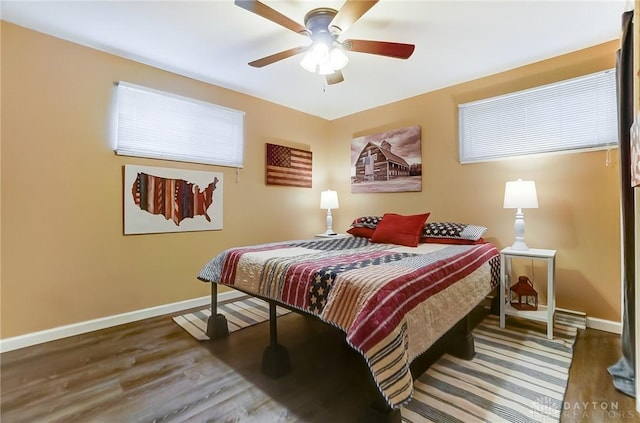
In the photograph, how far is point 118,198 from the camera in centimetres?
263

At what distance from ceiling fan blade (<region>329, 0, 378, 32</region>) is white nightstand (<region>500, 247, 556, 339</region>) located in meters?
2.20

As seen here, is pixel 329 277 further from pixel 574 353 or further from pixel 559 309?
pixel 559 309

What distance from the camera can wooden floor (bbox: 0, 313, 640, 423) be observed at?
4.89 ft

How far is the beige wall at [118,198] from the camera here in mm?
2205

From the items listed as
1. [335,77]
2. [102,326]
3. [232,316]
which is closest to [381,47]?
[335,77]

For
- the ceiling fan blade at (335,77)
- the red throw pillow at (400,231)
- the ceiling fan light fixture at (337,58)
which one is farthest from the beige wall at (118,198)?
the ceiling fan light fixture at (337,58)

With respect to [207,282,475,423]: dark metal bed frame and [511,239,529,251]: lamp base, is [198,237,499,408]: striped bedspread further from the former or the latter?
[511,239,529,251]: lamp base

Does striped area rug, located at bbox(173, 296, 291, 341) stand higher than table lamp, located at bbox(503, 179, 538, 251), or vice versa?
table lamp, located at bbox(503, 179, 538, 251)

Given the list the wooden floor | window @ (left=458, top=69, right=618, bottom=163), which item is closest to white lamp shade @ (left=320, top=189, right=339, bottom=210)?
window @ (left=458, top=69, right=618, bottom=163)

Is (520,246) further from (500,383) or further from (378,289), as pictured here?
(378,289)

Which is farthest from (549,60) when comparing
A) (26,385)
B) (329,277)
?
(26,385)

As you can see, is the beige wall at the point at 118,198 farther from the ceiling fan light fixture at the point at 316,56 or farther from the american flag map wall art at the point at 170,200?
the ceiling fan light fixture at the point at 316,56

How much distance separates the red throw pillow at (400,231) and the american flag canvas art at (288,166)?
4.87 feet

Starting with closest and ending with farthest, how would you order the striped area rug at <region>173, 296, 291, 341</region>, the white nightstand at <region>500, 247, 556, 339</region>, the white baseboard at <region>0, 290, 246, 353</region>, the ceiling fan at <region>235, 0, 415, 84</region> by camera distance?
1. the ceiling fan at <region>235, 0, 415, 84</region>
2. the white baseboard at <region>0, 290, 246, 353</region>
3. the white nightstand at <region>500, 247, 556, 339</region>
4. the striped area rug at <region>173, 296, 291, 341</region>
